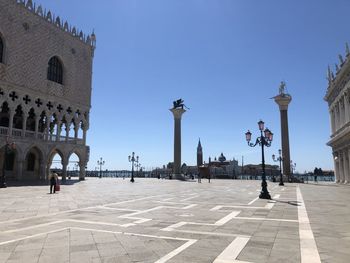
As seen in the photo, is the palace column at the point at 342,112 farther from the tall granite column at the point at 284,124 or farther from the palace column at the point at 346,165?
the tall granite column at the point at 284,124

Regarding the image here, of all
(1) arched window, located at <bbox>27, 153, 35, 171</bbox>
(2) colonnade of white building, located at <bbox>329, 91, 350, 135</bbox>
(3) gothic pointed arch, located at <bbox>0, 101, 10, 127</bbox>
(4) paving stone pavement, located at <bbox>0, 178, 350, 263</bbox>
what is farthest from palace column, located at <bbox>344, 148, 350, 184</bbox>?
(3) gothic pointed arch, located at <bbox>0, 101, 10, 127</bbox>

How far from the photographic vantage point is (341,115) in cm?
4184

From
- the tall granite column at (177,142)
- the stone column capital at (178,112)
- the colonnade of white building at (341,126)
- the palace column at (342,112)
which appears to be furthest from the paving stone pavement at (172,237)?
the stone column capital at (178,112)

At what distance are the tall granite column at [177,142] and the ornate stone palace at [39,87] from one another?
62.7ft

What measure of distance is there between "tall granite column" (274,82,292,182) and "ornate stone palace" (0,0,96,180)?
33607mm

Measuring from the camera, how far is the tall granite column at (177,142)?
204 ft

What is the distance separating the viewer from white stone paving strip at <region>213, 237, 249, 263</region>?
6.19 meters

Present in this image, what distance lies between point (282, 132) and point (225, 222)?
48522mm

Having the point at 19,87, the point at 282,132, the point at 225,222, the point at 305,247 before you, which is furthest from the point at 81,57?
the point at 305,247

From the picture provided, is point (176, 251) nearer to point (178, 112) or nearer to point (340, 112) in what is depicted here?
point (340, 112)

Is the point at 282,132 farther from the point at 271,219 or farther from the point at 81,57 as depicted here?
the point at 271,219

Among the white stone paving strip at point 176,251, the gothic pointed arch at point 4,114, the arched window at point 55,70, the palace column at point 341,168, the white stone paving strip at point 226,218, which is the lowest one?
the white stone paving strip at point 176,251

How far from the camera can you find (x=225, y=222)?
10.7 m

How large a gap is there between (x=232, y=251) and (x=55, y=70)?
45.3 m
